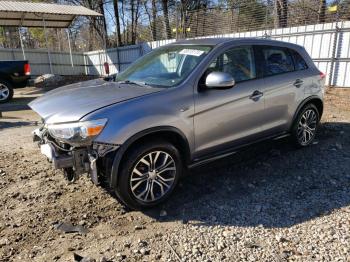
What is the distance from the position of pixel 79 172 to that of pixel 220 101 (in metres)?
1.81

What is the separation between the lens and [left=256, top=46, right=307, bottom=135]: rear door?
4633 mm

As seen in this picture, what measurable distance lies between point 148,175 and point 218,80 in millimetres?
1320

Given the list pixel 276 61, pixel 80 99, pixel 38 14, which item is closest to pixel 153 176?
pixel 80 99

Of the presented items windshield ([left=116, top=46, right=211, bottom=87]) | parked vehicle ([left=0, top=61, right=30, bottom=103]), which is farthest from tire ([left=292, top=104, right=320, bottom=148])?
parked vehicle ([left=0, top=61, right=30, bottom=103])

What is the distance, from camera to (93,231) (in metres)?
3.42

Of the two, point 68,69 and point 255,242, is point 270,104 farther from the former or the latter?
point 68,69

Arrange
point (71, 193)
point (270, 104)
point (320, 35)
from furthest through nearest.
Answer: point (320, 35) < point (270, 104) < point (71, 193)

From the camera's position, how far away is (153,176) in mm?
3695

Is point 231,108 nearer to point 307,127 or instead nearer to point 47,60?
point 307,127

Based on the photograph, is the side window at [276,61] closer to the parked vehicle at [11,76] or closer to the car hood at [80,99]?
the car hood at [80,99]

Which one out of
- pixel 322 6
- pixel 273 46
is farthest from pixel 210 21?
pixel 273 46

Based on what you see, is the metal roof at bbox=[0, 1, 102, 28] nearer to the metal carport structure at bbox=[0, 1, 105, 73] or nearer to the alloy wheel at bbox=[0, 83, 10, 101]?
the metal carport structure at bbox=[0, 1, 105, 73]

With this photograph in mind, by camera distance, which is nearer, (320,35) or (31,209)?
(31,209)

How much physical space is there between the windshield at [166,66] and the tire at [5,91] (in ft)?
28.1
